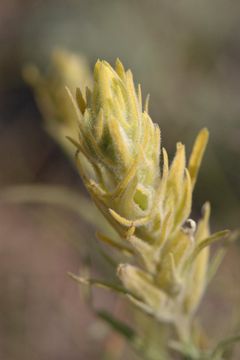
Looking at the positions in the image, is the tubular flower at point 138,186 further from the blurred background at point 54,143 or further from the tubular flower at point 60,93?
the blurred background at point 54,143

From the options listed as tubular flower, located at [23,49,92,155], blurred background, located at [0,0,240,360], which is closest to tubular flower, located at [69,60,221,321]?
tubular flower, located at [23,49,92,155]

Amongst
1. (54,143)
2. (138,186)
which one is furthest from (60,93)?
(54,143)

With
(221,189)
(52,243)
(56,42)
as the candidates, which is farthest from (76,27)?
(221,189)

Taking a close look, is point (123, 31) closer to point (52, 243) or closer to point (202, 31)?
point (202, 31)

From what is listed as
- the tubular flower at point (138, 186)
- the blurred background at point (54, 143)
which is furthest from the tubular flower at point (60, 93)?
the blurred background at point (54, 143)

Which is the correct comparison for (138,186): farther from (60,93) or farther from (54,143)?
(54,143)

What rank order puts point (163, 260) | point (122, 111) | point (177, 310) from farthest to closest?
point (177, 310) → point (163, 260) → point (122, 111)
